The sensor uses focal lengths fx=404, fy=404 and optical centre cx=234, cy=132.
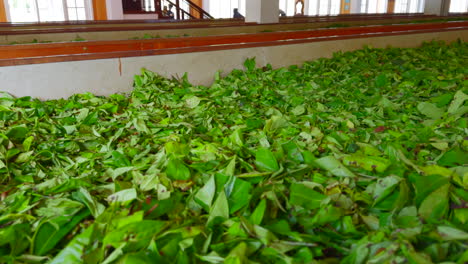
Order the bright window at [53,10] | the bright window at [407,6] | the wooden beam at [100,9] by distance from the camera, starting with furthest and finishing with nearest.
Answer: the bright window at [407,6]
the bright window at [53,10]
the wooden beam at [100,9]

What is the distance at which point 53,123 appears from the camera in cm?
202

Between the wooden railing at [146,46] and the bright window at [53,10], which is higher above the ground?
the bright window at [53,10]

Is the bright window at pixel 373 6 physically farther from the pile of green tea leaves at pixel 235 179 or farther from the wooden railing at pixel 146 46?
the pile of green tea leaves at pixel 235 179

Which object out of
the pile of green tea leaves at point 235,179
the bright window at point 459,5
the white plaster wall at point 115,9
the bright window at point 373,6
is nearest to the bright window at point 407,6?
the bright window at point 373,6

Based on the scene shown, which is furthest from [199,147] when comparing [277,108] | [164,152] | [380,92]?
[380,92]

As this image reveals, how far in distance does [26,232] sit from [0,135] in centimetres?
84

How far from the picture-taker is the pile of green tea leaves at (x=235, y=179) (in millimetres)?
966

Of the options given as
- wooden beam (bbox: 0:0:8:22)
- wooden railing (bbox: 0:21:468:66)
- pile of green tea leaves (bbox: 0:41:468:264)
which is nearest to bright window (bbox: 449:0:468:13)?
wooden railing (bbox: 0:21:468:66)

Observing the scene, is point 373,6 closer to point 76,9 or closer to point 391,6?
point 391,6

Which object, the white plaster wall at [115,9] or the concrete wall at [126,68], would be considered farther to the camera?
the white plaster wall at [115,9]

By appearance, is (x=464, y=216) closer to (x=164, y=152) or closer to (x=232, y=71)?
(x=164, y=152)

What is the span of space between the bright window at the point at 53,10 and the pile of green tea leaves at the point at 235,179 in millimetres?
12038

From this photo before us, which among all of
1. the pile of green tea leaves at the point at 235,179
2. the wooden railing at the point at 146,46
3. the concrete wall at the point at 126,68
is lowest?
the pile of green tea leaves at the point at 235,179

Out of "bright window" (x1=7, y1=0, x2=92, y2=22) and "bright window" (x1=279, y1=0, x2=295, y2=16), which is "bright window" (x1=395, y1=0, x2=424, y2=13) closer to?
"bright window" (x1=279, y1=0, x2=295, y2=16)
